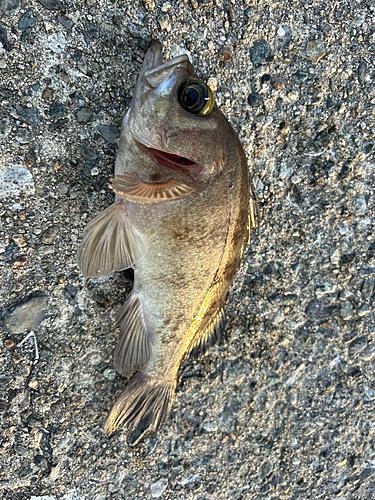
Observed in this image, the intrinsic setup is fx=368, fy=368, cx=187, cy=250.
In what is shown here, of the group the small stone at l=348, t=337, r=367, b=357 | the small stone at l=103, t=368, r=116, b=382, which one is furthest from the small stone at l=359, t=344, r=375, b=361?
the small stone at l=103, t=368, r=116, b=382

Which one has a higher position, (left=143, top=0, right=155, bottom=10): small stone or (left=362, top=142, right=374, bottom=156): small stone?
(left=143, top=0, right=155, bottom=10): small stone

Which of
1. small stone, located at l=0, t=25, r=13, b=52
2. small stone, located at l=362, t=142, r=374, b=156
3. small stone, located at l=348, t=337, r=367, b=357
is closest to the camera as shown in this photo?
small stone, located at l=0, t=25, r=13, b=52

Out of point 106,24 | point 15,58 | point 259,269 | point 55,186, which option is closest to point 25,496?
point 55,186

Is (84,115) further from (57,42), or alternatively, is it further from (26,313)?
(26,313)

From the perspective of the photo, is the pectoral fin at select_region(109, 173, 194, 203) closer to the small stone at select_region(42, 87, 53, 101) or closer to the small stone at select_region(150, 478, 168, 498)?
the small stone at select_region(42, 87, 53, 101)

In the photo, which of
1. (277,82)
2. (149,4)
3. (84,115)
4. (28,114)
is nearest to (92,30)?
(149,4)

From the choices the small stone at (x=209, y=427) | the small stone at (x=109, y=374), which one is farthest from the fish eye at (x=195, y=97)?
the small stone at (x=209, y=427)

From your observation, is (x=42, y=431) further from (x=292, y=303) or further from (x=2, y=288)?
(x=292, y=303)
